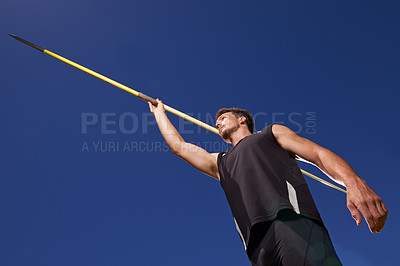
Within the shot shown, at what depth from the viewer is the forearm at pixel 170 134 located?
187 inches

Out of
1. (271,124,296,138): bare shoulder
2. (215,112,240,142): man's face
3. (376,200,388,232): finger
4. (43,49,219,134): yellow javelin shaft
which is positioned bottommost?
(376,200,388,232): finger

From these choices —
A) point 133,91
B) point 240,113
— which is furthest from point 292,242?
point 133,91

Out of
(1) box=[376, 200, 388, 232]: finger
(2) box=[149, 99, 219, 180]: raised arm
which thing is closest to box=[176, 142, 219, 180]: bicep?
(2) box=[149, 99, 219, 180]: raised arm

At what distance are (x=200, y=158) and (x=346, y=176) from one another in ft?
6.99

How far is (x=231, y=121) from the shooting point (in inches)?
190

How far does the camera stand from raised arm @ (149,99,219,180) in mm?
4459

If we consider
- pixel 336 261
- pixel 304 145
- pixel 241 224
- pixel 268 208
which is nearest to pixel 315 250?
pixel 336 261

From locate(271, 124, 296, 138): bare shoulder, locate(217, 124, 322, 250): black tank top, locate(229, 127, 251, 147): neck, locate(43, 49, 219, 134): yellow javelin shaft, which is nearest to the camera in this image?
locate(217, 124, 322, 250): black tank top

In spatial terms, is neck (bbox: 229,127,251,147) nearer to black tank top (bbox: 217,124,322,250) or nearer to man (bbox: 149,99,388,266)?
man (bbox: 149,99,388,266)

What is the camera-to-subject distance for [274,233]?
3.06 metres

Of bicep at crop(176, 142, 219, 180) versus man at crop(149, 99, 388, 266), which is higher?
bicep at crop(176, 142, 219, 180)

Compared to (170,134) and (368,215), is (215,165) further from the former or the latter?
(368,215)

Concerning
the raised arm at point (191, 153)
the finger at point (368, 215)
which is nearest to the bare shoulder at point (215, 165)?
the raised arm at point (191, 153)

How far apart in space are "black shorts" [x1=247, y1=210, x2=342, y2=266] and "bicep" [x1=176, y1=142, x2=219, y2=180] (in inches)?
53.9
